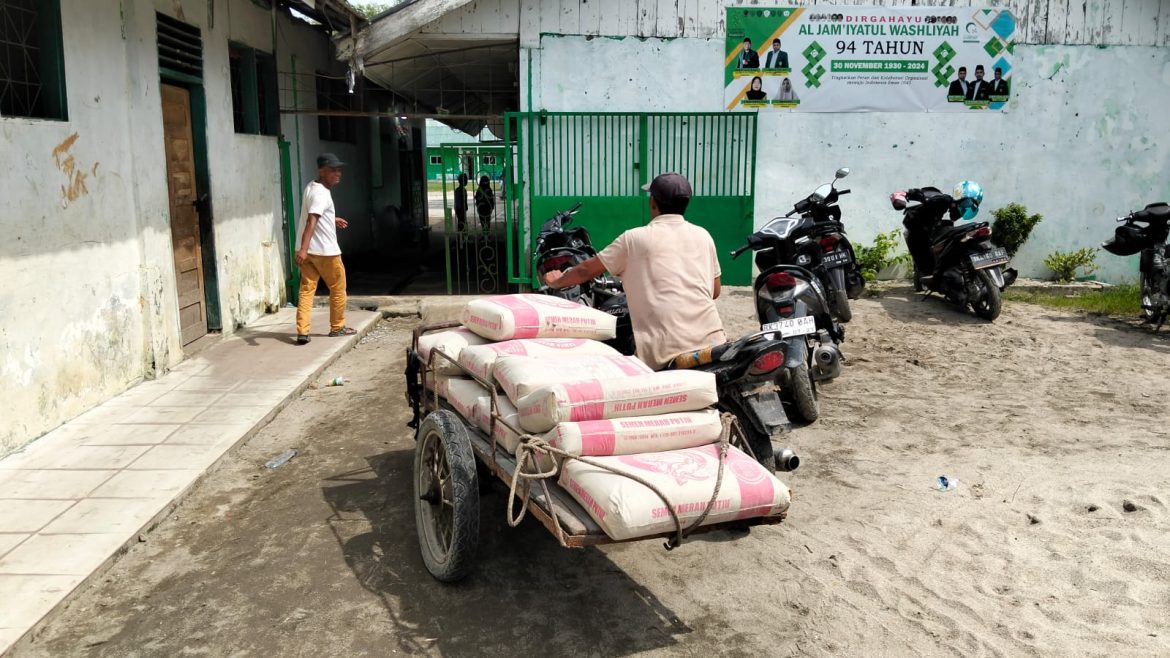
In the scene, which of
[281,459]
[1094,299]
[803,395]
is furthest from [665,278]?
[1094,299]

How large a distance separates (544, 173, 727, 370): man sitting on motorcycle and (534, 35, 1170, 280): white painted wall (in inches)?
266

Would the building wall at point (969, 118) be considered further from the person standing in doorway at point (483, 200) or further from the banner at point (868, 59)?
the person standing in doorway at point (483, 200)

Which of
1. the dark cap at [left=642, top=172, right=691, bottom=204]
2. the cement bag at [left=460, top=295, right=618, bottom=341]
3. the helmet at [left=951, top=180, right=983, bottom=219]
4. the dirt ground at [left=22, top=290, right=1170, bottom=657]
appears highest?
the dark cap at [left=642, top=172, right=691, bottom=204]

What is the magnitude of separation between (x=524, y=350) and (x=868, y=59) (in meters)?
8.24

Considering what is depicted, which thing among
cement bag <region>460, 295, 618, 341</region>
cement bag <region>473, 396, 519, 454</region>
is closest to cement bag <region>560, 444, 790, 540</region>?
cement bag <region>473, 396, 519, 454</region>

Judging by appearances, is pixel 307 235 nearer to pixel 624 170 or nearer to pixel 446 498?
pixel 624 170

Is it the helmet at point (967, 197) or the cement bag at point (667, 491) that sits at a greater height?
the helmet at point (967, 197)

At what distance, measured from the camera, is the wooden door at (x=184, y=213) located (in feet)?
26.4

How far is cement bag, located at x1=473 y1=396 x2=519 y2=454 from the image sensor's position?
12.1 feet

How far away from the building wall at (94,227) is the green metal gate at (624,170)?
11.7 feet

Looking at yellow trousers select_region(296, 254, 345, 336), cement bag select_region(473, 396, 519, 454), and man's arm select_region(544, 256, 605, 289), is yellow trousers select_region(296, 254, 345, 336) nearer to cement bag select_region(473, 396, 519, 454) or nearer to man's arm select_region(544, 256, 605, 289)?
man's arm select_region(544, 256, 605, 289)

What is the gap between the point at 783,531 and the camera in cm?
452

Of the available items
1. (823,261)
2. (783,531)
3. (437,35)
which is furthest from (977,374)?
(437,35)

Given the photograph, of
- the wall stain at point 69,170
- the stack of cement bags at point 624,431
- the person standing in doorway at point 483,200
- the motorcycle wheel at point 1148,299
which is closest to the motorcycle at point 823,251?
the motorcycle wheel at point 1148,299
